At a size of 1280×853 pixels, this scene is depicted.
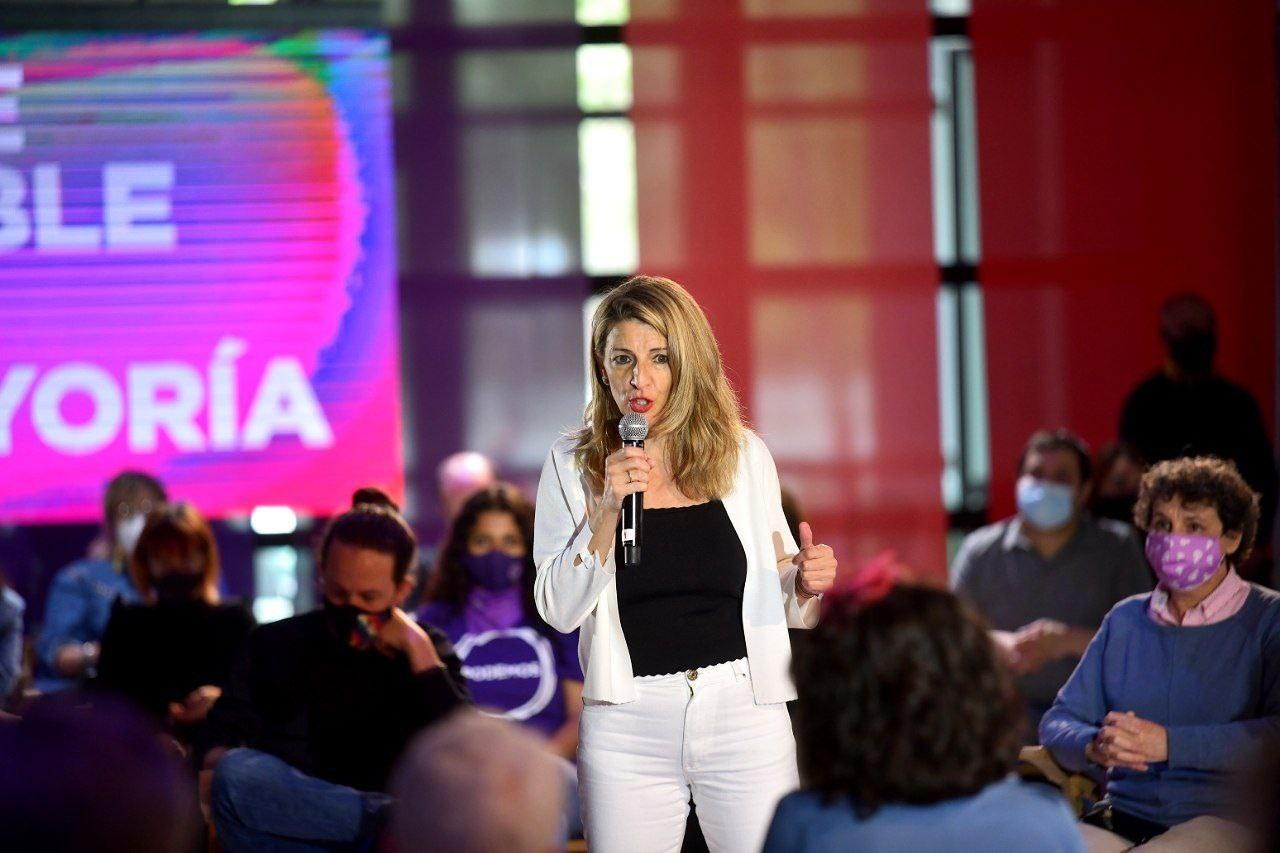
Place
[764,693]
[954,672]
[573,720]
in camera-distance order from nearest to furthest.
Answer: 1. [954,672]
2. [764,693]
3. [573,720]

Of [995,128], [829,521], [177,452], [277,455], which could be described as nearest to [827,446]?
[829,521]

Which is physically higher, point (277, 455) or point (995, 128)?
point (995, 128)

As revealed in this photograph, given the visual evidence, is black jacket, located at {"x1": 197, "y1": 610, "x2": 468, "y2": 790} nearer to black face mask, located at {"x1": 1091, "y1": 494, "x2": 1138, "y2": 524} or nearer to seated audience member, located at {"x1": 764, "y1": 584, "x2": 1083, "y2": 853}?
seated audience member, located at {"x1": 764, "y1": 584, "x2": 1083, "y2": 853}

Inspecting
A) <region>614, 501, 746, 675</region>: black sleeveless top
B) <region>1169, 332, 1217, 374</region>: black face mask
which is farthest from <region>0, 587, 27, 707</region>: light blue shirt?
<region>1169, 332, 1217, 374</region>: black face mask

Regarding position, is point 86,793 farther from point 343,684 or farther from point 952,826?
point 343,684

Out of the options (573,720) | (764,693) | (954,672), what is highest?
(954,672)

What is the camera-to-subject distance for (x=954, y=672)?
1.79 m

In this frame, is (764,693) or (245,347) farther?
(245,347)

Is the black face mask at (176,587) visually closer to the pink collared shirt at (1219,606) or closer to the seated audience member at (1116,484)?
the pink collared shirt at (1219,606)

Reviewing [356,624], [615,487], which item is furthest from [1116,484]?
[615,487]

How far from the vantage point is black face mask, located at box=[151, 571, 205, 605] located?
438cm

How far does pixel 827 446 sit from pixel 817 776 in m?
5.01

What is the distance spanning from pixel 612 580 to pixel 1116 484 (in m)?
3.69

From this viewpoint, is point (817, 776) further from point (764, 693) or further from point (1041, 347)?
point (1041, 347)
